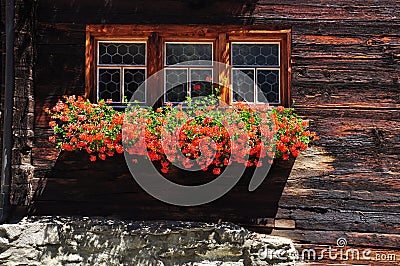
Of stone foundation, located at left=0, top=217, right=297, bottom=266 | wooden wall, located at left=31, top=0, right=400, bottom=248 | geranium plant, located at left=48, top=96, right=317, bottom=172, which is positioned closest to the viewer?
geranium plant, located at left=48, top=96, right=317, bottom=172

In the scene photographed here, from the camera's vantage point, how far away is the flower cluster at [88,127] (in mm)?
4531

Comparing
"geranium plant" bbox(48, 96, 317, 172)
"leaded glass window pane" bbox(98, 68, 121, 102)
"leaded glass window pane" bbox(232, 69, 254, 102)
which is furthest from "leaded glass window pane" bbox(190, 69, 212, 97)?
"leaded glass window pane" bbox(98, 68, 121, 102)

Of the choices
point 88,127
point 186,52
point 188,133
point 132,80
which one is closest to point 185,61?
point 186,52

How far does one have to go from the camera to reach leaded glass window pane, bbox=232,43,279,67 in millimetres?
5125

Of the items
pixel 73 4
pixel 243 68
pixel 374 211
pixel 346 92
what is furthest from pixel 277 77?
pixel 73 4

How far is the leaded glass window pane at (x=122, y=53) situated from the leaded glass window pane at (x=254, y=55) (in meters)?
0.93

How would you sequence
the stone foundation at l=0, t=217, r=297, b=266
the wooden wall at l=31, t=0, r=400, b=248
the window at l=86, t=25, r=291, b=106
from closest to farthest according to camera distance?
1. the stone foundation at l=0, t=217, r=297, b=266
2. the wooden wall at l=31, t=0, r=400, b=248
3. the window at l=86, t=25, r=291, b=106

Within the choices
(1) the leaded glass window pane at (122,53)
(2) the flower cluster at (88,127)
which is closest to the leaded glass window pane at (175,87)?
(1) the leaded glass window pane at (122,53)

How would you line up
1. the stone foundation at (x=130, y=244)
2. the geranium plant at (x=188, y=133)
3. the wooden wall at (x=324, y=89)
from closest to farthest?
the geranium plant at (x=188, y=133) → the stone foundation at (x=130, y=244) → the wooden wall at (x=324, y=89)

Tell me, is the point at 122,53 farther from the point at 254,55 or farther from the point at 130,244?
the point at 130,244

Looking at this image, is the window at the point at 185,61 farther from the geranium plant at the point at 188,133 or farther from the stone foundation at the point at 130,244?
the stone foundation at the point at 130,244

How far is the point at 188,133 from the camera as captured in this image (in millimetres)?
4445

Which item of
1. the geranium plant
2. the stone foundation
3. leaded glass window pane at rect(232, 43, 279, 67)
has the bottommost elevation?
the stone foundation

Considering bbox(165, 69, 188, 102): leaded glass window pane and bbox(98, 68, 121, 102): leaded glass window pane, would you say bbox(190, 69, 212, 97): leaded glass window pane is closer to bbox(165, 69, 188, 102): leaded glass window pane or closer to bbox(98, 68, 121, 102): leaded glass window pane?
bbox(165, 69, 188, 102): leaded glass window pane
